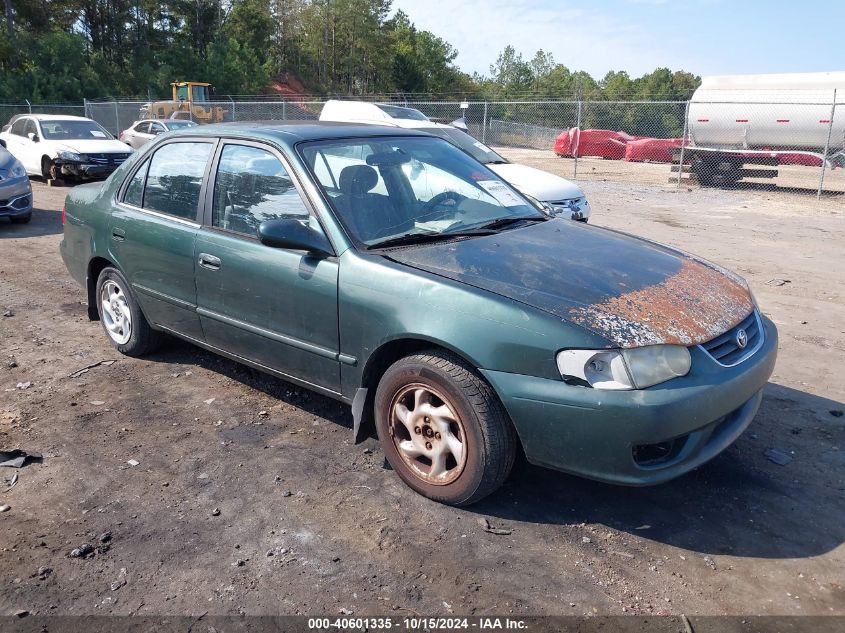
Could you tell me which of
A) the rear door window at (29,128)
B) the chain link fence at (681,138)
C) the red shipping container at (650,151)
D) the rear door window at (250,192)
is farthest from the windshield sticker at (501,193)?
the red shipping container at (650,151)

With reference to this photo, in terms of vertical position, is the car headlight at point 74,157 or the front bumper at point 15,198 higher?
the car headlight at point 74,157

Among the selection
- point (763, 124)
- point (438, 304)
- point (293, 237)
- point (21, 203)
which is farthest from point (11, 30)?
point (438, 304)

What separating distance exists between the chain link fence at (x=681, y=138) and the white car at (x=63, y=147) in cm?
545

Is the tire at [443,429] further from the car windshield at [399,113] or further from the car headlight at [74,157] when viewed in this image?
the car headlight at [74,157]

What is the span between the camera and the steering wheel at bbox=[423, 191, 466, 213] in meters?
3.97

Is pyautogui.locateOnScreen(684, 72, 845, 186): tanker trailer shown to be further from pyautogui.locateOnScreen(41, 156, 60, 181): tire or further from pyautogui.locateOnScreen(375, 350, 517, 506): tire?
pyautogui.locateOnScreen(375, 350, 517, 506): tire

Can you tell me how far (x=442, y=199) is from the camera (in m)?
4.09

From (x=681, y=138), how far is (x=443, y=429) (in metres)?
26.6

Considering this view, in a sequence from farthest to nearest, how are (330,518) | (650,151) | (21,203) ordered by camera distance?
1. (650,151)
2. (21,203)
3. (330,518)

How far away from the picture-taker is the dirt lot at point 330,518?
2744 millimetres

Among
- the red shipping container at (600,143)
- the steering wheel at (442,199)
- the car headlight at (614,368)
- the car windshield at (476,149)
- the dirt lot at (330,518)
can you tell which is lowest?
the dirt lot at (330,518)

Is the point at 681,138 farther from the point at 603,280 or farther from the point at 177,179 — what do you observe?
the point at 603,280

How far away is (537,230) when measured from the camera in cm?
399

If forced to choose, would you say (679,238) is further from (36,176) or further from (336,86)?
(336,86)
